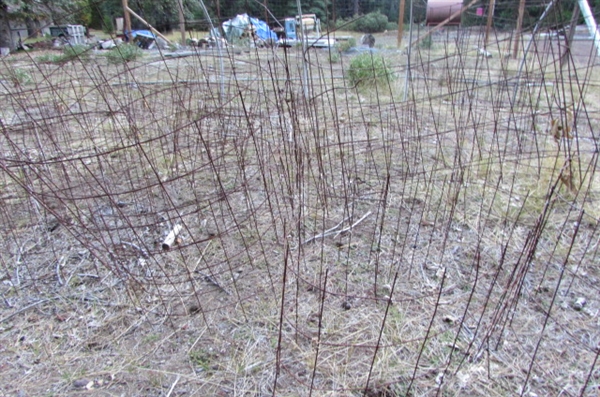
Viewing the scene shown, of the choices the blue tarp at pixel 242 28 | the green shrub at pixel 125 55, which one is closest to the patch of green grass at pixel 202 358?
the blue tarp at pixel 242 28

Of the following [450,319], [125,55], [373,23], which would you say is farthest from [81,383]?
[373,23]

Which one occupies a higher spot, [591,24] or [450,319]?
[591,24]

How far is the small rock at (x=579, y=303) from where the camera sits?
134 centimetres

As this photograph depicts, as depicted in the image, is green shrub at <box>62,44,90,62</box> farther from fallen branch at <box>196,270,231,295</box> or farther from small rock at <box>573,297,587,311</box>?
small rock at <box>573,297,587,311</box>

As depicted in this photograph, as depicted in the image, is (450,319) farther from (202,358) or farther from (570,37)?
(570,37)

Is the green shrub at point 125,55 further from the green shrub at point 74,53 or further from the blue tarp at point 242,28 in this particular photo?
the blue tarp at point 242,28

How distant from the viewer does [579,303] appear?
135cm

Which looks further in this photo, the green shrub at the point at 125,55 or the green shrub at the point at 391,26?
the green shrub at the point at 391,26

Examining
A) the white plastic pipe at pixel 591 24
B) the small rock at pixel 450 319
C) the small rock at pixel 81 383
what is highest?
the white plastic pipe at pixel 591 24

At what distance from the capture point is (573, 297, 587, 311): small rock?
52.6 inches

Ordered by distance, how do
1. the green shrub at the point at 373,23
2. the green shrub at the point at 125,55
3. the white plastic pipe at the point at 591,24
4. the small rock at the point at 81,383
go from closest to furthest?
1. the small rock at the point at 81,383
2. the white plastic pipe at the point at 591,24
3. the green shrub at the point at 125,55
4. the green shrub at the point at 373,23

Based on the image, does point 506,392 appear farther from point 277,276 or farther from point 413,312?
point 277,276

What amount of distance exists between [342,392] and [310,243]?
71cm

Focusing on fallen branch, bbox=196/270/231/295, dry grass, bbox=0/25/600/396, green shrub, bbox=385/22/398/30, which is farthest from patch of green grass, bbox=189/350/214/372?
green shrub, bbox=385/22/398/30
